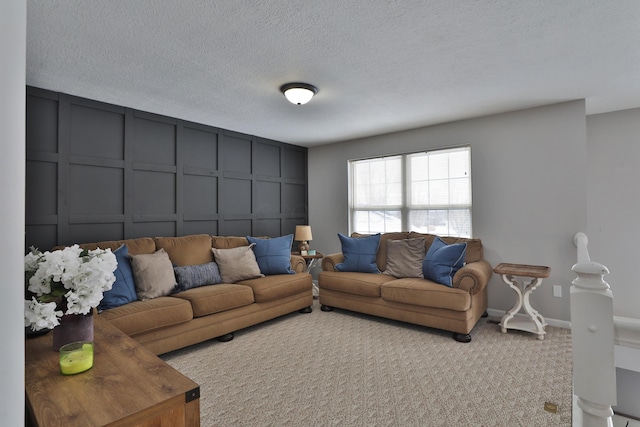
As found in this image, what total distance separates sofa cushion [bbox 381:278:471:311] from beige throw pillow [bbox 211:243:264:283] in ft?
5.19

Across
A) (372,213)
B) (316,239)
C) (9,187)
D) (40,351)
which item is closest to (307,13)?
(9,187)

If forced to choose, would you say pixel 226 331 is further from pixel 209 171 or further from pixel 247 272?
pixel 209 171

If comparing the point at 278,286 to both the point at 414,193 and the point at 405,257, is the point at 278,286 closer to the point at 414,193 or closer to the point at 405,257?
the point at 405,257

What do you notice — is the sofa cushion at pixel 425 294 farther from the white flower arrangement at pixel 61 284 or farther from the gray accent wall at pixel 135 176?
the white flower arrangement at pixel 61 284

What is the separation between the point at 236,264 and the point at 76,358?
2.48 metres

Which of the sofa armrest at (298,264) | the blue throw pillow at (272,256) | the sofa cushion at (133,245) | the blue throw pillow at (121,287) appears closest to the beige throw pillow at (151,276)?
the blue throw pillow at (121,287)

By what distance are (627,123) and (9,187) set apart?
5590 mm

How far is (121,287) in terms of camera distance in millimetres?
2992

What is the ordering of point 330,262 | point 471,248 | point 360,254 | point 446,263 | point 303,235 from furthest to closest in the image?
point 303,235 → point 330,262 → point 360,254 → point 471,248 → point 446,263

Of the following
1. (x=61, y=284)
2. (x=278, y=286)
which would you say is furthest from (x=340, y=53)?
(x=278, y=286)

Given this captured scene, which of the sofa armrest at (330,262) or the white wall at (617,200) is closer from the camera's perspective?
the white wall at (617,200)

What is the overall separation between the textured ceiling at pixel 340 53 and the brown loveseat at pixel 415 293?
6.06ft

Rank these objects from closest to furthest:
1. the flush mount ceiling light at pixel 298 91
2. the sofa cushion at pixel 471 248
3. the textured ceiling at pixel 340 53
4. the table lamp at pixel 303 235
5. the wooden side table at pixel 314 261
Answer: the textured ceiling at pixel 340 53 → the flush mount ceiling light at pixel 298 91 → the sofa cushion at pixel 471 248 → the wooden side table at pixel 314 261 → the table lamp at pixel 303 235

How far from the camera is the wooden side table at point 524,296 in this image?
3347 mm
